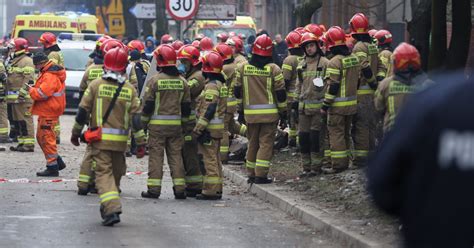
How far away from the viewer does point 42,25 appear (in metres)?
36.9

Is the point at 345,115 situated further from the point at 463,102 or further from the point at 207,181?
the point at 463,102

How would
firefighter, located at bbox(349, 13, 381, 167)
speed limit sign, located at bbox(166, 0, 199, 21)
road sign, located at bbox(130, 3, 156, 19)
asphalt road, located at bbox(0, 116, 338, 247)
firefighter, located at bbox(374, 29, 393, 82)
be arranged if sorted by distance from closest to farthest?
asphalt road, located at bbox(0, 116, 338, 247) → firefighter, located at bbox(349, 13, 381, 167) → firefighter, located at bbox(374, 29, 393, 82) → speed limit sign, located at bbox(166, 0, 199, 21) → road sign, located at bbox(130, 3, 156, 19)

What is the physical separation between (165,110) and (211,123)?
751mm

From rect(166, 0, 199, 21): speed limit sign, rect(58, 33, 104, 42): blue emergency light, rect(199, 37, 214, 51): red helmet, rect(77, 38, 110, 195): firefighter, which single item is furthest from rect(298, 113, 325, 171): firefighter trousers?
rect(58, 33, 104, 42): blue emergency light

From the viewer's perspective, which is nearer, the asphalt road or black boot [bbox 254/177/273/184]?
the asphalt road

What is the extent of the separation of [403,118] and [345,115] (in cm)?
1069

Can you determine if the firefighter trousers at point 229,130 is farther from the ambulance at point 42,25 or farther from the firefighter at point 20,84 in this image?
the ambulance at point 42,25

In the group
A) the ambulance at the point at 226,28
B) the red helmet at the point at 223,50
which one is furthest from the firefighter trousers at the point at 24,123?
the ambulance at the point at 226,28

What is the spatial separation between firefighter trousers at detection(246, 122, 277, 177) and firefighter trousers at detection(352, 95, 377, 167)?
4.84ft

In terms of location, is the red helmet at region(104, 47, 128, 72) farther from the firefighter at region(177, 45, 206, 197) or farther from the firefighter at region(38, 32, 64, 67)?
the firefighter at region(38, 32, 64, 67)

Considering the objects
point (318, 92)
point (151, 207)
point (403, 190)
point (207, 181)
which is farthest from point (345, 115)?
point (403, 190)

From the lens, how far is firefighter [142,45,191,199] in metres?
12.7

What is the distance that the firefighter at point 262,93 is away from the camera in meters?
13.9

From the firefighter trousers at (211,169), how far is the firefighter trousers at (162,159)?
300mm
